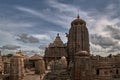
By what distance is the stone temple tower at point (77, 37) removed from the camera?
214ft

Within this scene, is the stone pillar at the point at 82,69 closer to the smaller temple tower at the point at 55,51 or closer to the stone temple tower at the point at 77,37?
the stone temple tower at the point at 77,37

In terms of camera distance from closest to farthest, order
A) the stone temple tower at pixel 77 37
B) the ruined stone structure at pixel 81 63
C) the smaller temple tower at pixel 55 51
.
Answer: the ruined stone structure at pixel 81 63, the stone temple tower at pixel 77 37, the smaller temple tower at pixel 55 51

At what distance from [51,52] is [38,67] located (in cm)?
1098

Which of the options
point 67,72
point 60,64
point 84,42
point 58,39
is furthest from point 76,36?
point 67,72

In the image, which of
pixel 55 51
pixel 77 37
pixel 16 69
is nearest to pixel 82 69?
pixel 16 69

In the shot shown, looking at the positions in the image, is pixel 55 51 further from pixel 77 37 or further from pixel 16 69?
pixel 16 69

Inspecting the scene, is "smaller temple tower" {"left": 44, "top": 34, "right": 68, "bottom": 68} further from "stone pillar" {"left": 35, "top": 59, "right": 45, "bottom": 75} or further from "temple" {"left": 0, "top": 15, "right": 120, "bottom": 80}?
"stone pillar" {"left": 35, "top": 59, "right": 45, "bottom": 75}

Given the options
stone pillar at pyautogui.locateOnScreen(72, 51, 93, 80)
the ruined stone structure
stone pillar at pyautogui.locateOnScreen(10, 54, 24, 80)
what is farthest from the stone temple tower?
stone pillar at pyautogui.locateOnScreen(72, 51, 93, 80)

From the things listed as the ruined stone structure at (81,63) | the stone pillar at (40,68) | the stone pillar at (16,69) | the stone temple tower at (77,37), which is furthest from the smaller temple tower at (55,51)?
the stone pillar at (16,69)

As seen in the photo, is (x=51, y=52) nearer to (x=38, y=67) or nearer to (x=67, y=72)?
(x=38, y=67)

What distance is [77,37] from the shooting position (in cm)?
6550

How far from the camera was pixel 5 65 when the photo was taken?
65.2 meters

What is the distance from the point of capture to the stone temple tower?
65.2 metres

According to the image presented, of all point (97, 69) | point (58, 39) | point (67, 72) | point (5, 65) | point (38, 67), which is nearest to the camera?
point (67, 72)
